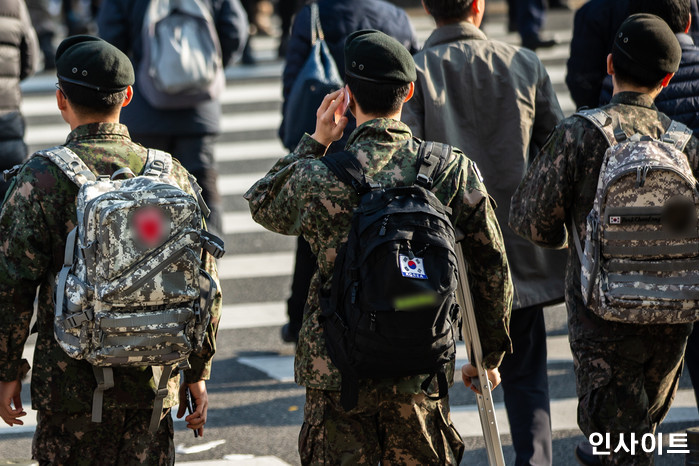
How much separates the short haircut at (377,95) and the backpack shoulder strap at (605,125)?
2.61ft

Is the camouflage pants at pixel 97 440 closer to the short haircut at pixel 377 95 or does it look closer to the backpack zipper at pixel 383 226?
the backpack zipper at pixel 383 226

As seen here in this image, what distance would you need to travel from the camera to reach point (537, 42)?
12625mm

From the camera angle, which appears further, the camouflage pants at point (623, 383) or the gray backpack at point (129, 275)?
the camouflage pants at point (623, 383)

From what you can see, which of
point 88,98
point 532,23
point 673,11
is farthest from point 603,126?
point 532,23

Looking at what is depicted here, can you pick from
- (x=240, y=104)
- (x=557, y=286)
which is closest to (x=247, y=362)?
(x=557, y=286)

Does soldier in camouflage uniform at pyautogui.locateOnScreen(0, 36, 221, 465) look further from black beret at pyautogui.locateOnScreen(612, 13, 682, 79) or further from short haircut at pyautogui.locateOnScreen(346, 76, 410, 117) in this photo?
black beret at pyautogui.locateOnScreen(612, 13, 682, 79)

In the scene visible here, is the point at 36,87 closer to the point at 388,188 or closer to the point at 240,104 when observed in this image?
the point at 240,104

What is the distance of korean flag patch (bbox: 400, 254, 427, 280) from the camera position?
326 centimetres

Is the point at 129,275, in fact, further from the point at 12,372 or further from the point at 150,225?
the point at 12,372

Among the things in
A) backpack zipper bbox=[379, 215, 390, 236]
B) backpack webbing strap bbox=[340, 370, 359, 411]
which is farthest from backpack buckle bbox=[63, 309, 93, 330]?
backpack zipper bbox=[379, 215, 390, 236]

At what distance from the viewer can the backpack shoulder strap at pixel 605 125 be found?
3941 mm

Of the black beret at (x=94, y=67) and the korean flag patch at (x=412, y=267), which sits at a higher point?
the black beret at (x=94, y=67)

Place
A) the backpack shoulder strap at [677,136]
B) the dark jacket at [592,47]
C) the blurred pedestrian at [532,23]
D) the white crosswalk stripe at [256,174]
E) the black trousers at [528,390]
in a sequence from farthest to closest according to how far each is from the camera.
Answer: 1. the blurred pedestrian at [532,23]
2. the white crosswalk stripe at [256,174]
3. the dark jacket at [592,47]
4. the black trousers at [528,390]
5. the backpack shoulder strap at [677,136]


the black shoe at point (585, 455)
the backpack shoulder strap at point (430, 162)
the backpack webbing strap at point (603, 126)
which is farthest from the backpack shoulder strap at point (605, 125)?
the black shoe at point (585, 455)
